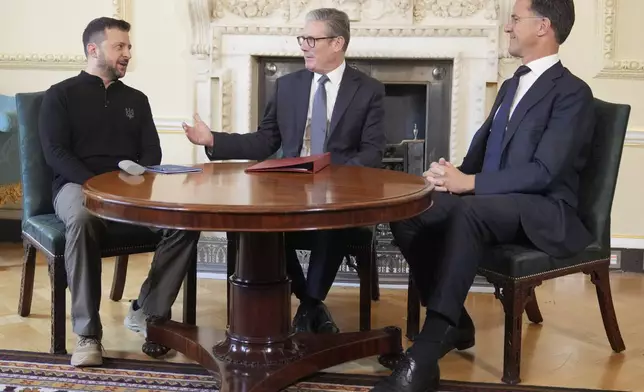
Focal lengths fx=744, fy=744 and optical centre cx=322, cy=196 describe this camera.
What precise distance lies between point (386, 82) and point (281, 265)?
2.13 meters

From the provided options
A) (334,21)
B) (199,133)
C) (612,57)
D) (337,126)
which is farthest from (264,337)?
Answer: (612,57)

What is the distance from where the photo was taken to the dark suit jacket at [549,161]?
229 cm

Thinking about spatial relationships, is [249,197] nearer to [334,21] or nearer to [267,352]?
[267,352]

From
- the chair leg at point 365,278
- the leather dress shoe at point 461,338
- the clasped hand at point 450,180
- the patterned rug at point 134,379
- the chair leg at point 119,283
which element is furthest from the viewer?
the chair leg at point 119,283

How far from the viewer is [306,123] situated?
2.81 metres

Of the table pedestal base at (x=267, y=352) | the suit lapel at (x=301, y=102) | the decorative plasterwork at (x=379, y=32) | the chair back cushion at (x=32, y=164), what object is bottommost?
the table pedestal base at (x=267, y=352)

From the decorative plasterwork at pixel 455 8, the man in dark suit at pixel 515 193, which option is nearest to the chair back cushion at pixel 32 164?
the man in dark suit at pixel 515 193

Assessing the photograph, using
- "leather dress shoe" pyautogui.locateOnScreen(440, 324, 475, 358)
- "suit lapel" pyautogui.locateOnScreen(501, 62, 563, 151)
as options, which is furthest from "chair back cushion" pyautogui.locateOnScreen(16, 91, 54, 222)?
"suit lapel" pyautogui.locateOnScreen(501, 62, 563, 151)

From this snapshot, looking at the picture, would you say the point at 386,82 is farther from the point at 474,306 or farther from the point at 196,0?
the point at 474,306

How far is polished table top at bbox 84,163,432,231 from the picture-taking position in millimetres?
1645

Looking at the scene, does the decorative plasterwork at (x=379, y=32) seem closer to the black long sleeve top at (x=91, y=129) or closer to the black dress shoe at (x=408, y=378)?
the black long sleeve top at (x=91, y=129)

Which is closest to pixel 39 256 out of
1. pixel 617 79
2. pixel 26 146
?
pixel 26 146

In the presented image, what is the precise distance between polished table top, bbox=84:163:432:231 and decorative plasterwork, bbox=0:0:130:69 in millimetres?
2161

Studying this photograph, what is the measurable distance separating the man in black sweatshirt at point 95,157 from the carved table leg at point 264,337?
0.36m
